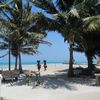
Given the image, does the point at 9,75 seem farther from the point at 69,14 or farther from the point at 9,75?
the point at 69,14

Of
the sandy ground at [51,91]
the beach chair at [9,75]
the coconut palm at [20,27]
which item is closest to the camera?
the sandy ground at [51,91]

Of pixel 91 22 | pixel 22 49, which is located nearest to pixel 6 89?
pixel 91 22

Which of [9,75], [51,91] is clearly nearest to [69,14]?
[9,75]

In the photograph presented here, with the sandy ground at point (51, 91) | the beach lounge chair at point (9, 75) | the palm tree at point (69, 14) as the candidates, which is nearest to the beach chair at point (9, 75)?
the beach lounge chair at point (9, 75)

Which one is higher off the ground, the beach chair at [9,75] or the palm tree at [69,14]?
the palm tree at [69,14]

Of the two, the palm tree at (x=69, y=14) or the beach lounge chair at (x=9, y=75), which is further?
the palm tree at (x=69, y=14)

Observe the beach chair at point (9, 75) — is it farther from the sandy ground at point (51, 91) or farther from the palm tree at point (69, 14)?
the palm tree at point (69, 14)

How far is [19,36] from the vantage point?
2761 cm

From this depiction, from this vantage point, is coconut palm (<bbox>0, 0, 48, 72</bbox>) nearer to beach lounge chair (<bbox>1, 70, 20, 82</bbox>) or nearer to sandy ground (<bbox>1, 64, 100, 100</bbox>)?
beach lounge chair (<bbox>1, 70, 20, 82</bbox>)

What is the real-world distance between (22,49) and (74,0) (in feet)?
30.7

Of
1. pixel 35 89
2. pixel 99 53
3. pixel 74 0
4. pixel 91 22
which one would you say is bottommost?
pixel 35 89

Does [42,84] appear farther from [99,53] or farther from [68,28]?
[99,53]

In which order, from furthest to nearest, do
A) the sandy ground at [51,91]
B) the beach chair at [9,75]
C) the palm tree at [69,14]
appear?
1. the palm tree at [69,14]
2. the beach chair at [9,75]
3. the sandy ground at [51,91]

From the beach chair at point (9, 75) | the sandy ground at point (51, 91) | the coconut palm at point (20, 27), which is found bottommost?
the sandy ground at point (51, 91)
